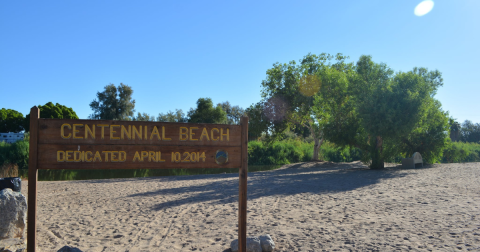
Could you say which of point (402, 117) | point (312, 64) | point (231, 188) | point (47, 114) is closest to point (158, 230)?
point (231, 188)

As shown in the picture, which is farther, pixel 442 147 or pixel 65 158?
pixel 442 147

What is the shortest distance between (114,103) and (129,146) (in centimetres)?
4108

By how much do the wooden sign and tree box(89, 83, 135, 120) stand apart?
130 ft

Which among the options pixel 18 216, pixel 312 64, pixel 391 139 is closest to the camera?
pixel 18 216

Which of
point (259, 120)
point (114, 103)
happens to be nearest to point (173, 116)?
point (114, 103)

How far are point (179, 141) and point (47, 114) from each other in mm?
45177

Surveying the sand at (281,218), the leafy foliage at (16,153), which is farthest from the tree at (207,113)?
the sand at (281,218)

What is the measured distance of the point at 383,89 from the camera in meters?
15.6

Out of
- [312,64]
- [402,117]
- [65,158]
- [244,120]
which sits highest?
[312,64]

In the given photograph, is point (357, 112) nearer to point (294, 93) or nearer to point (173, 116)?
point (294, 93)

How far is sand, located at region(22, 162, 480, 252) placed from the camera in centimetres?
511

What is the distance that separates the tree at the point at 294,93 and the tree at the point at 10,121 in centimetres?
4284

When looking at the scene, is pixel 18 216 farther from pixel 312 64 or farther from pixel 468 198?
pixel 312 64

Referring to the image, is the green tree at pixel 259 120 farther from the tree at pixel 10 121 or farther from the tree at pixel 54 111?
the tree at pixel 10 121
